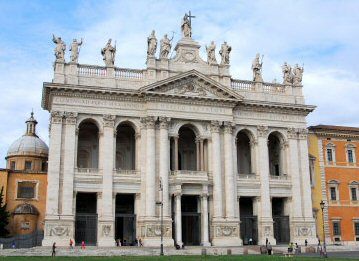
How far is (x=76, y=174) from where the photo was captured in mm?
44531

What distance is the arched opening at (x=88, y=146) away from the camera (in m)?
48.3

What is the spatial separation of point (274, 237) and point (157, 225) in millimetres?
12507

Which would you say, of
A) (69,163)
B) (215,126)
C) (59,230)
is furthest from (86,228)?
(215,126)

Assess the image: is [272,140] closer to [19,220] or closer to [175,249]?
[175,249]

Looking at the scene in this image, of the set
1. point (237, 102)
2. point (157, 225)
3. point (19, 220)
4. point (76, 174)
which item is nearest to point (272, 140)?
point (237, 102)

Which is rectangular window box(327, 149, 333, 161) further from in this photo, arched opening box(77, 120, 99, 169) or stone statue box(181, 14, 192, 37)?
arched opening box(77, 120, 99, 169)

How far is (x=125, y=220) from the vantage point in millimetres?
45906

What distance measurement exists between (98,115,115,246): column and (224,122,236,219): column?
10.5 metres

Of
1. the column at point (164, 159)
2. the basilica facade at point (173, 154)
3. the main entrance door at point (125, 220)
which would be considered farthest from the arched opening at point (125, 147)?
the column at point (164, 159)

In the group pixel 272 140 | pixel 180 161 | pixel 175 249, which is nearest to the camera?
pixel 175 249

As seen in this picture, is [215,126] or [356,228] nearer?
[215,126]

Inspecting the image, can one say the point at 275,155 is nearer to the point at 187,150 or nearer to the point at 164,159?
the point at 187,150

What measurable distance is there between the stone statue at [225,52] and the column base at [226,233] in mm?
15622

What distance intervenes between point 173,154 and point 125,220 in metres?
7.60
